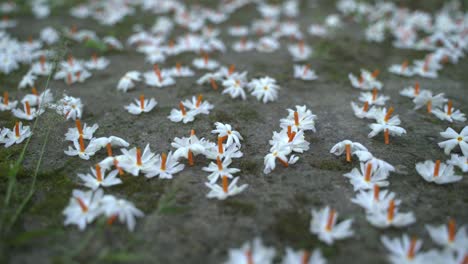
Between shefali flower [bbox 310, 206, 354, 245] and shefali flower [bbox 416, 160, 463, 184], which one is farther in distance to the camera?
shefali flower [bbox 416, 160, 463, 184]

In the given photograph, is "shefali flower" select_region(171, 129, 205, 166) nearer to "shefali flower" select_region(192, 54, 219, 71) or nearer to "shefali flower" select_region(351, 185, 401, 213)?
"shefali flower" select_region(351, 185, 401, 213)

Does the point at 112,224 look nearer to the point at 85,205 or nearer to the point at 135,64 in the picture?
the point at 85,205

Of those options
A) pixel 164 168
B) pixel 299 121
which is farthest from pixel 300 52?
pixel 164 168

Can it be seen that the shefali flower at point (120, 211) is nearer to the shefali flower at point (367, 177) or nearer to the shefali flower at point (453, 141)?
the shefali flower at point (367, 177)

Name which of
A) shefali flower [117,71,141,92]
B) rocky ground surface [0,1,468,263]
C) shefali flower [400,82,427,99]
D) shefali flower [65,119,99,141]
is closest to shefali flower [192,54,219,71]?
Answer: rocky ground surface [0,1,468,263]

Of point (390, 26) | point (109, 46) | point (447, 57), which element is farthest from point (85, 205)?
point (390, 26)

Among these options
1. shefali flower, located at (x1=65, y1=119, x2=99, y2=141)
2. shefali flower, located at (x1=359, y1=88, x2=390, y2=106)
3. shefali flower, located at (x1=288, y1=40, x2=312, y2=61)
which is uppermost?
shefali flower, located at (x1=65, y1=119, x2=99, y2=141)
